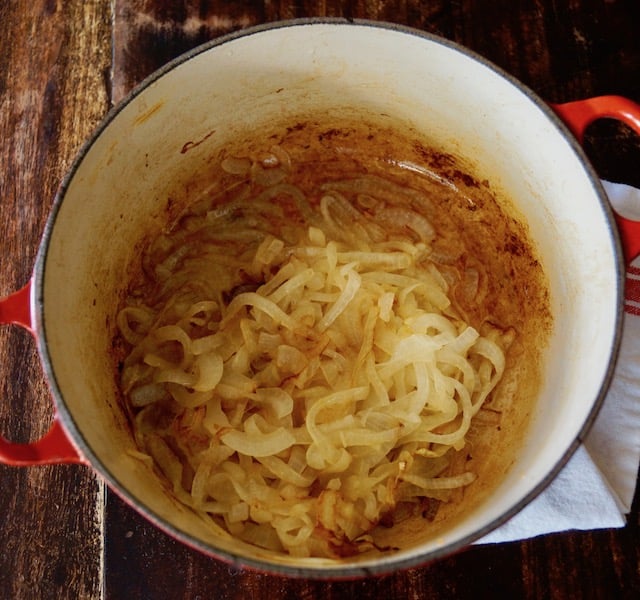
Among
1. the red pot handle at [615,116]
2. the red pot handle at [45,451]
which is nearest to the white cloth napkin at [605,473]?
the red pot handle at [615,116]

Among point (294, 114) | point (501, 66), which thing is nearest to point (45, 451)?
point (294, 114)

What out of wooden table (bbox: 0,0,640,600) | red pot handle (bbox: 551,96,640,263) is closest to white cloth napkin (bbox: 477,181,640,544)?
wooden table (bbox: 0,0,640,600)

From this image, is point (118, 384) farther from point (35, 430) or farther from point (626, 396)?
point (626, 396)

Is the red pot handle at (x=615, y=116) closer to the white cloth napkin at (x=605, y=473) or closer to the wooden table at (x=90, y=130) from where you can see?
the white cloth napkin at (x=605, y=473)

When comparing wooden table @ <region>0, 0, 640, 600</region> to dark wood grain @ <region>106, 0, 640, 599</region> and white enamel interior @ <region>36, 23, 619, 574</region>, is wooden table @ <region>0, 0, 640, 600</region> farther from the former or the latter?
white enamel interior @ <region>36, 23, 619, 574</region>

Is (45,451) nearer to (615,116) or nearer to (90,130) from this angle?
(90,130)

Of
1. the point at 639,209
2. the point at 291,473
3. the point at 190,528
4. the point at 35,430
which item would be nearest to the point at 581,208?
the point at 639,209
